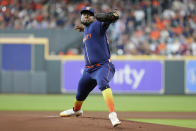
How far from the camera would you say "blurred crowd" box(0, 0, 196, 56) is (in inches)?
707

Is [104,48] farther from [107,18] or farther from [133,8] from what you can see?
[133,8]

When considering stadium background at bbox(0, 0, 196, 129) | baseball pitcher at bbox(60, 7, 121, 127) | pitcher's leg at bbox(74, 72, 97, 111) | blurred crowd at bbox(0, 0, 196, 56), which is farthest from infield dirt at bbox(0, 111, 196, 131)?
blurred crowd at bbox(0, 0, 196, 56)

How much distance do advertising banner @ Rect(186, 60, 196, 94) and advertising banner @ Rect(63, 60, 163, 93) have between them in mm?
1130

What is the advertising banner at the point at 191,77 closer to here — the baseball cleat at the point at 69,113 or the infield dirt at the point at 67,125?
the baseball cleat at the point at 69,113

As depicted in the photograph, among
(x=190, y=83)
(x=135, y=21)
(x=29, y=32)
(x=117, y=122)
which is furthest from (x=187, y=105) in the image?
(x=29, y=32)

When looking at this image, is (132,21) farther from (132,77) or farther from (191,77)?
(191,77)

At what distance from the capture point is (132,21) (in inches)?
749

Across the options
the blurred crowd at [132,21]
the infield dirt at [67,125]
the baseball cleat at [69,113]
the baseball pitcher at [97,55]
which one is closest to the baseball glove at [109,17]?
the baseball pitcher at [97,55]

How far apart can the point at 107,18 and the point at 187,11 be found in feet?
43.6

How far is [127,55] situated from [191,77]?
Answer: 9.48ft

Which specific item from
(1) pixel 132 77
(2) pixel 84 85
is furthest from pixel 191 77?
(2) pixel 84 85

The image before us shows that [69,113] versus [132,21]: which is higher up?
[132,21]

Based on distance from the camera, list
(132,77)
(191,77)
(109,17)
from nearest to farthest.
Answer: (109,17) → (191,77) → (132,77)

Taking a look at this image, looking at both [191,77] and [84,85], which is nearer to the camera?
[84,85]
